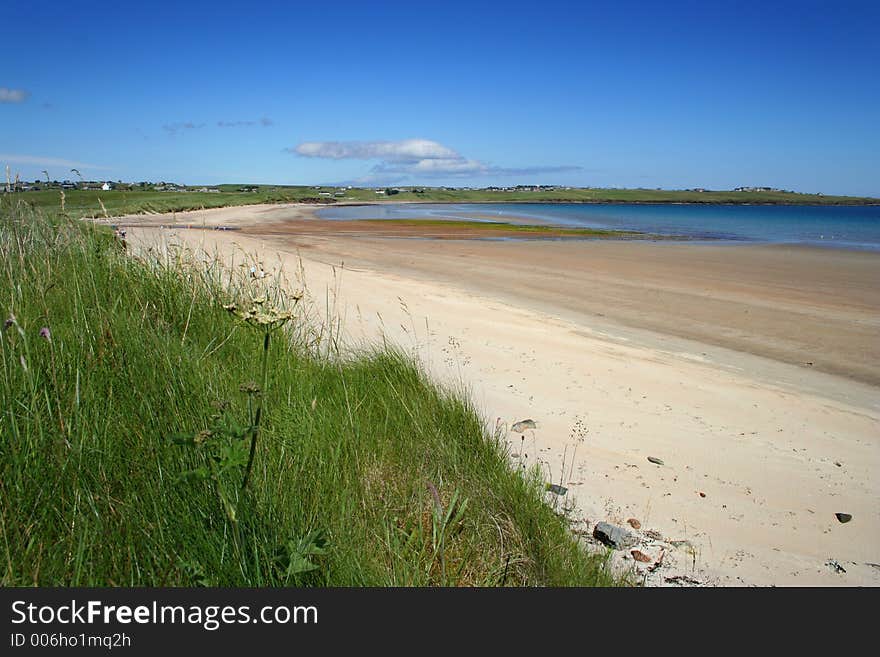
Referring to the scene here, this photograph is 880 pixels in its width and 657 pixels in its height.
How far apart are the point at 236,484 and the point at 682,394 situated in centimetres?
527

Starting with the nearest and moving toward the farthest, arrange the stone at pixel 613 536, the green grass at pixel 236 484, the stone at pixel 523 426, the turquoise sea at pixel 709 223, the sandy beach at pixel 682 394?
the green grass at pixel 236 484, the stone at pixel 613 536, the sandy beach at pixel 682 394, the stone at pixel 523 426, the turquoise sea at pixel 709 223

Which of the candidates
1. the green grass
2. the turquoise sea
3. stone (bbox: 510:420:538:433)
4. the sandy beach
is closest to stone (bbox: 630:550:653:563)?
the sandy beach

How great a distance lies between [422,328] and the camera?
8.52 m

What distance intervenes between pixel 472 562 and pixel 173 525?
1.26m

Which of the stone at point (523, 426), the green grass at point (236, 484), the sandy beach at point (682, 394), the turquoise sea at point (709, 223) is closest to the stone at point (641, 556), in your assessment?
the sandy beach at point (682, 394)

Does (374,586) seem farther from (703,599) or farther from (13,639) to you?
(703,599)

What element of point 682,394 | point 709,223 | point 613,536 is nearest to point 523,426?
point 613,536

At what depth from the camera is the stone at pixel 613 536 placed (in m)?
3.42

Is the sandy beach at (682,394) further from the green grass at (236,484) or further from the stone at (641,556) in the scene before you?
the green grass at (236,484)

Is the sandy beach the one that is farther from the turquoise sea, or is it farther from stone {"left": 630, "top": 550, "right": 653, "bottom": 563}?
the turquoise sea

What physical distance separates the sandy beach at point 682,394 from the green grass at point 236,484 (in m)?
0.91

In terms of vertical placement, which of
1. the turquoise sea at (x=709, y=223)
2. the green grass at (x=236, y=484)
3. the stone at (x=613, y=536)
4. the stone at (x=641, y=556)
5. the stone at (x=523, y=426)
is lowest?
the stone at (x=641, y=556)

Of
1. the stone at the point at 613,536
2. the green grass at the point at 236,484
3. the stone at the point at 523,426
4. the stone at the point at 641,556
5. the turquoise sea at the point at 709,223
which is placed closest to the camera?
the green grass at the point at 236,484

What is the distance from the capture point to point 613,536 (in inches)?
137
